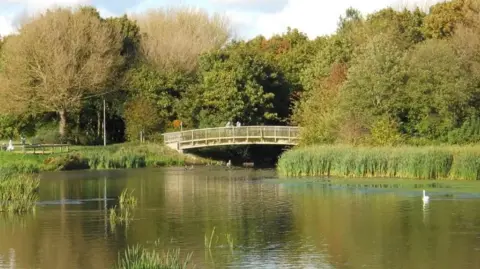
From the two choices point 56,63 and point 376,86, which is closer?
point 376,86

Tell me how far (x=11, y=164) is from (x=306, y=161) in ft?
58.8

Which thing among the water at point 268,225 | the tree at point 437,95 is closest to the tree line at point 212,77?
the tree at point 437,95

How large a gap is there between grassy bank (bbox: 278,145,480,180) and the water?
4.64 feet

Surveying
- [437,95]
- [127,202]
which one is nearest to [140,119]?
[437,95]

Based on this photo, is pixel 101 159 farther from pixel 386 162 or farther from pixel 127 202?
pixel 127 202

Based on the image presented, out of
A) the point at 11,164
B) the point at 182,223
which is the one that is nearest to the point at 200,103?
the point at 11,164

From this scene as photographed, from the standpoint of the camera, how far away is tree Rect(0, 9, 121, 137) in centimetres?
6600

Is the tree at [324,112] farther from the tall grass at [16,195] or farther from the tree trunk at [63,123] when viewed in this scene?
the tall grass at [16,195]

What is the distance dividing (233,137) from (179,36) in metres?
18.8

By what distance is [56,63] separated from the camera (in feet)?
215

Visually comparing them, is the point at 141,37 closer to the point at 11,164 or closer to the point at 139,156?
the point at 139,156

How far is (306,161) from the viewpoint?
4588cm

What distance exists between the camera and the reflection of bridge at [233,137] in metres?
59.5

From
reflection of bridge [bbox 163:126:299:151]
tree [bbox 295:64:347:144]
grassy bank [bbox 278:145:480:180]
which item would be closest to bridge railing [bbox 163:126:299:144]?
reflection of bridge [bbox 163:126:299:151]
